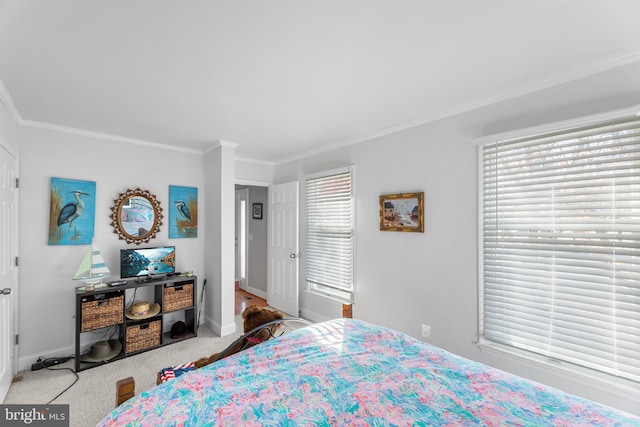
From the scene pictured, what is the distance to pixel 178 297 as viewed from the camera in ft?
11.5

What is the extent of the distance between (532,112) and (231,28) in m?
2.24

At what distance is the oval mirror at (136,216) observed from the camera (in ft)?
11.3

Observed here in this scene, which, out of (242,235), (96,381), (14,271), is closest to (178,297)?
(96,381)

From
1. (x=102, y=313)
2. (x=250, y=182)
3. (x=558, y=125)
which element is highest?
(x=558, y=125)

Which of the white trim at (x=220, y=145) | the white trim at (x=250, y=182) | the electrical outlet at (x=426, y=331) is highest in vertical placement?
the white trim at (x=220, y=145)

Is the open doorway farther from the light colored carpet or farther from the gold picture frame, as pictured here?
the gold picture frame

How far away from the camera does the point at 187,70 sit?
197 centimetres

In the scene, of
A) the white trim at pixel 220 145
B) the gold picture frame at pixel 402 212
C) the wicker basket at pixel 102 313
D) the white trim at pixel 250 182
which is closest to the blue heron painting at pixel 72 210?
the wicker basket at pixel 102 313

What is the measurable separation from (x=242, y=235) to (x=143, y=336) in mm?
3176

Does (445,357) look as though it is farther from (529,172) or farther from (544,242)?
(529,172)

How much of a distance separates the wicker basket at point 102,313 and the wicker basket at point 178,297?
450 mm

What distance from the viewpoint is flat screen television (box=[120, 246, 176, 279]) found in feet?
10.9

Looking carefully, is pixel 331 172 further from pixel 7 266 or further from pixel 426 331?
pixel 7 266

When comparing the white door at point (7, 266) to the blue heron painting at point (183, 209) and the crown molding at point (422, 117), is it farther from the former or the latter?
the blue heron painting at point (183, 209)
